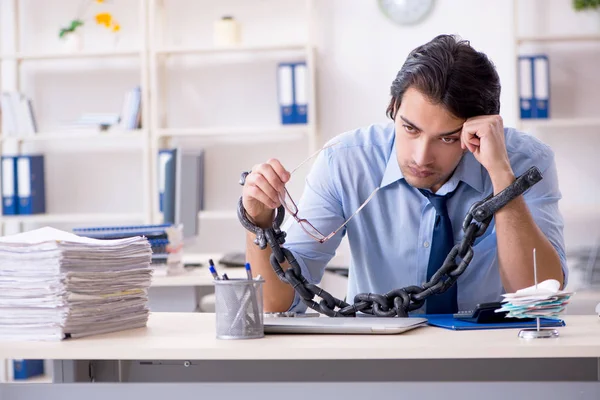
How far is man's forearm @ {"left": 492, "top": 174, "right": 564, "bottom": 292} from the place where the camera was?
5.42 feet

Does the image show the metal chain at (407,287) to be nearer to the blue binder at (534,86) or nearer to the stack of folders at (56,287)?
the stack of folders at (56,287)

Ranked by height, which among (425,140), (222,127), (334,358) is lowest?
(334,358)

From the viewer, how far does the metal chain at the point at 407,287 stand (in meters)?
1.53

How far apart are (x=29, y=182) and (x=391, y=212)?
3.05m

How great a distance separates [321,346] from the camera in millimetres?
1251

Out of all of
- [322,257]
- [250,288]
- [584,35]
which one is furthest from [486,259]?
[584,35]

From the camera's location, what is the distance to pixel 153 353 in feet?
4.09

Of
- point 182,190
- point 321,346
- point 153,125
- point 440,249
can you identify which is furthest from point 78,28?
point 321,346

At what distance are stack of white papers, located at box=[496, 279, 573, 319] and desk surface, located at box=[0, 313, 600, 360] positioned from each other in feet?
0.14

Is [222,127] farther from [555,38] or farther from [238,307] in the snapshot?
[238,307]

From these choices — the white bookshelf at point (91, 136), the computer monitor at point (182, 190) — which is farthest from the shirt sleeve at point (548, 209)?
the white bookshelf at point (91, 136)

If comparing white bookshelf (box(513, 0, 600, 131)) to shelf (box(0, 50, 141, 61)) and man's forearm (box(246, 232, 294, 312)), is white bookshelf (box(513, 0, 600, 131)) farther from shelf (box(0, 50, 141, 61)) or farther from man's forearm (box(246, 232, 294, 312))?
man's forearm (box(246, 232, 294, 312))

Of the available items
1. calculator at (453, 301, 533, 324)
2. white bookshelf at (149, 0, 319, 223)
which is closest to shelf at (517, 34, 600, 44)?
white bookshelf at (149, 0, 319, 223)

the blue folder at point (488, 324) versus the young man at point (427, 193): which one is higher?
the young man at point (427, 193)
